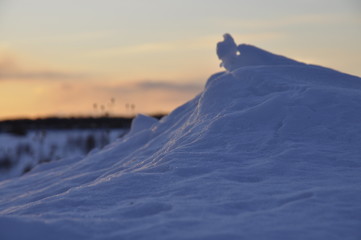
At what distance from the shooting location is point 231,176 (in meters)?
4.25

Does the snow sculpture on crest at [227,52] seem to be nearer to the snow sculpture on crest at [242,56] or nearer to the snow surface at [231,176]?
the snow sculpture on crest at [242,56]

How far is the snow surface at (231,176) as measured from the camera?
10.8ft

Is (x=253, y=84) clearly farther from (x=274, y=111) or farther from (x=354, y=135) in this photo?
(x=354, y=135)

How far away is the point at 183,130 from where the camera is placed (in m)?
5.84

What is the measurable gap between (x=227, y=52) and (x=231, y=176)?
11.2 feet

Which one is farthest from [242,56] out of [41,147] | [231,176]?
[41,147]

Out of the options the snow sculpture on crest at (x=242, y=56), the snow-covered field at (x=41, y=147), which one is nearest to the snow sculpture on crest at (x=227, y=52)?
the snow sculpture on crest at (x=242, y=56)

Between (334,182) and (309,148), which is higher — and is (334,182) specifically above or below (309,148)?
below

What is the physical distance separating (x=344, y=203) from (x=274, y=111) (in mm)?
2028

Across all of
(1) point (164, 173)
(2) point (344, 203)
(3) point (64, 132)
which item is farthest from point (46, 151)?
(2) point (344, 203)

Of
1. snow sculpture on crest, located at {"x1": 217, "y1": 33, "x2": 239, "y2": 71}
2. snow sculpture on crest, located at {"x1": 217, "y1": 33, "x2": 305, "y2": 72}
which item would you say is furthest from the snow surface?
snow sculpture on crest, located at {"x1": 217, "y1": 33, "x2": 239, "y2": 71}

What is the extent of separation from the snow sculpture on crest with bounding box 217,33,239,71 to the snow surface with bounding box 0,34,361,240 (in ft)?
2.44

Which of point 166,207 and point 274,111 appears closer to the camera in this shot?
point 166,207

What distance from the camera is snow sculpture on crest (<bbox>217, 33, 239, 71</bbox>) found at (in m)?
7.28
